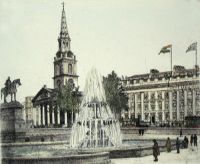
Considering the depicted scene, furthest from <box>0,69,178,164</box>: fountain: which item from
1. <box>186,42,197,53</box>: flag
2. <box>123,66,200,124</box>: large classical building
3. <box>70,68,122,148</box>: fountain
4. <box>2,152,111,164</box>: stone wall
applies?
<box>123,66,200,124</box>: large classical building

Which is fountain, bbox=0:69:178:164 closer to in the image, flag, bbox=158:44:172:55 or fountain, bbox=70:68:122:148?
fountain, bbox=70:68:122:148

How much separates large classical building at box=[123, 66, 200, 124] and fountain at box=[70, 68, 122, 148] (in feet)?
45.3

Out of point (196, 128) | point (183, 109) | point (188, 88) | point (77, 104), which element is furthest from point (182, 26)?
point (183, 109)

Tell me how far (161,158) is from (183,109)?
59.7 feet

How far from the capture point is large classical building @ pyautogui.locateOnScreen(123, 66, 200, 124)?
26266 millimetres

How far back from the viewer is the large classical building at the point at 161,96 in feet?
86.2

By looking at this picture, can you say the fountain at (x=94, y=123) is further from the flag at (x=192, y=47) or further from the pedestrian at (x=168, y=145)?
the flag at (x=192, y=47)

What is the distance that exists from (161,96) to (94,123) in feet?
63.9

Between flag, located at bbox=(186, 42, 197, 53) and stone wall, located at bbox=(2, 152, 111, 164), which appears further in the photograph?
flag, located at bbox=(186, 42, 197, 53)

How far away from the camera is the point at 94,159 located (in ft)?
24.9

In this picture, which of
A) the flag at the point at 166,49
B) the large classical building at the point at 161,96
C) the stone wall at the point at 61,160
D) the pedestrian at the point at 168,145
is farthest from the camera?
the large classical building at the point at 161,96

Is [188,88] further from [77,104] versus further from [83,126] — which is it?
[83,126]

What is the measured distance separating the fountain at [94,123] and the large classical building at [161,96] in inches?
544

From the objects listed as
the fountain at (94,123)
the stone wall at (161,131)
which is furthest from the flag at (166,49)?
the stone wall at (161,131)
